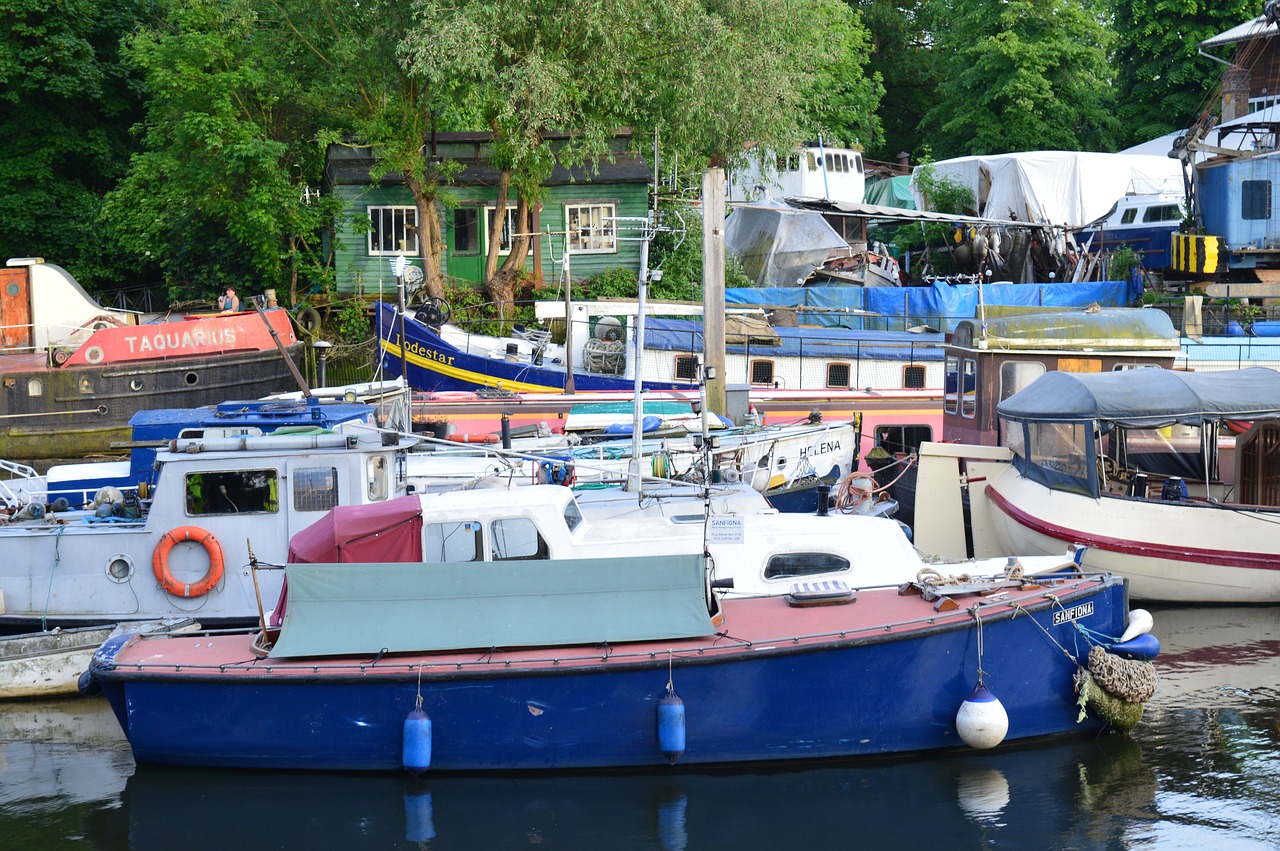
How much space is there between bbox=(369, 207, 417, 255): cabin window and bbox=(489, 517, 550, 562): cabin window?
808 inches

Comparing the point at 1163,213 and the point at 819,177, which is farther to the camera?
the point at 819,177

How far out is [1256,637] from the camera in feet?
48.6

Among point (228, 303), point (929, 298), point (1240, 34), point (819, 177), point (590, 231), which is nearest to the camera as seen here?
point (228, 303)

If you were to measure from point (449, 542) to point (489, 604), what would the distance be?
3.02 ft

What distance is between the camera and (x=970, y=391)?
64.8 ft

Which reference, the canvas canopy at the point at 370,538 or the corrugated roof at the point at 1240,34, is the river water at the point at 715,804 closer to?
the canvas canopy at the point at 370,538

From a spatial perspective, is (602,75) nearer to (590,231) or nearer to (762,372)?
(590,231)

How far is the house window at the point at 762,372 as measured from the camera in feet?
79.1

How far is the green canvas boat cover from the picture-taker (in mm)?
10680

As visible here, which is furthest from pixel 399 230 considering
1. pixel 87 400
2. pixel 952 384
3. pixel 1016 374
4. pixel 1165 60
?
pixel 1165 60

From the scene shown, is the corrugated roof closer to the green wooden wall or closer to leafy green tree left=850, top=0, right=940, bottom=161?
leafy green tree left=850, top=0, right=940, bottom=161

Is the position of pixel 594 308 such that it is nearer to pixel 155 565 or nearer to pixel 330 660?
pixel 155 565

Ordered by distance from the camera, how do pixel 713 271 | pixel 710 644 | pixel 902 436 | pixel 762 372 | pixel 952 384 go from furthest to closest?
pixel 762 372
pixel 902 436
pixel 952 384
pixel 713 271
pixel 710 644

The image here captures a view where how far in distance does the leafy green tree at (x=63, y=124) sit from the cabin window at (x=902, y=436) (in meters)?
22.7
